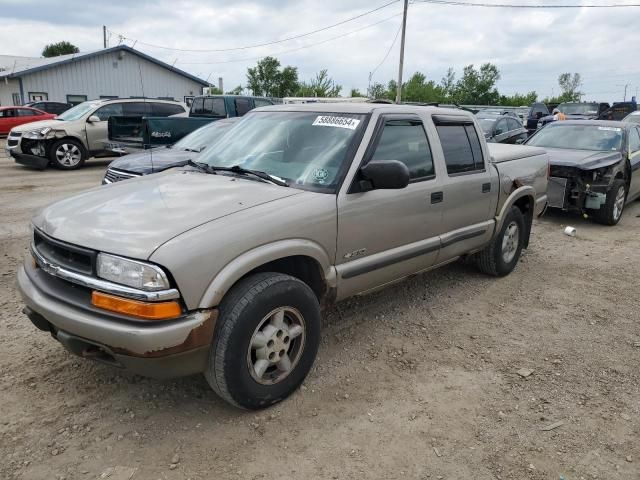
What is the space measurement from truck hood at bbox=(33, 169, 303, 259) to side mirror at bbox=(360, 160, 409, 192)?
51 cm

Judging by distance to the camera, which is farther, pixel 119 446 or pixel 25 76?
pixel 25 76

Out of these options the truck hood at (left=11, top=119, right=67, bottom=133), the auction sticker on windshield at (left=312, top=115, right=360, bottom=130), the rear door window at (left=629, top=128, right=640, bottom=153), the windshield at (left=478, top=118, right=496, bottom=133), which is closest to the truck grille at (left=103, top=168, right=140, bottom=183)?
the auction sticker on windshield at (left=312, top=115, right=360, bottom=130)

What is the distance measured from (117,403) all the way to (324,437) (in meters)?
1.30

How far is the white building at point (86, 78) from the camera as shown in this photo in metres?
29.2

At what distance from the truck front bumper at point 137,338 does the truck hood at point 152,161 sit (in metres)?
4.45

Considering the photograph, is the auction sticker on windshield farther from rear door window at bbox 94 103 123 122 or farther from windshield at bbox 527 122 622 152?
rear door window at bbox 94 103 123 122

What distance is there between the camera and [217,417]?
3.00m

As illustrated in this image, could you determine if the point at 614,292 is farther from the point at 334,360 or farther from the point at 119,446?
the point at 119,446

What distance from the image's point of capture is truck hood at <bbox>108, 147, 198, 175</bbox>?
7.05 metres

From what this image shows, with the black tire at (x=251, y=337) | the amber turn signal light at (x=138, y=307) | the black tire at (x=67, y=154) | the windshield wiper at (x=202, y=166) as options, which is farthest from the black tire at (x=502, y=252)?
the black tire at (x=67, y=154)

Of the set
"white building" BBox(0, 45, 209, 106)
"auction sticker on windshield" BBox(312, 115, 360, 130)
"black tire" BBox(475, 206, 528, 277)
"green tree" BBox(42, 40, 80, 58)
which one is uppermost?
"green tree" BBox(42, 40, 80, 58)

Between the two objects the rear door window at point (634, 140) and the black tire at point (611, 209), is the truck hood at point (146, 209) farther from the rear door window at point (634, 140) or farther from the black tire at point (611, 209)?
the rear door window at point (634, 140)

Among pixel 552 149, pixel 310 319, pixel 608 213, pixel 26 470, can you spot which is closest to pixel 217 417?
pixel 310 319

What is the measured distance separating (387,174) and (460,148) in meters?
1.57
